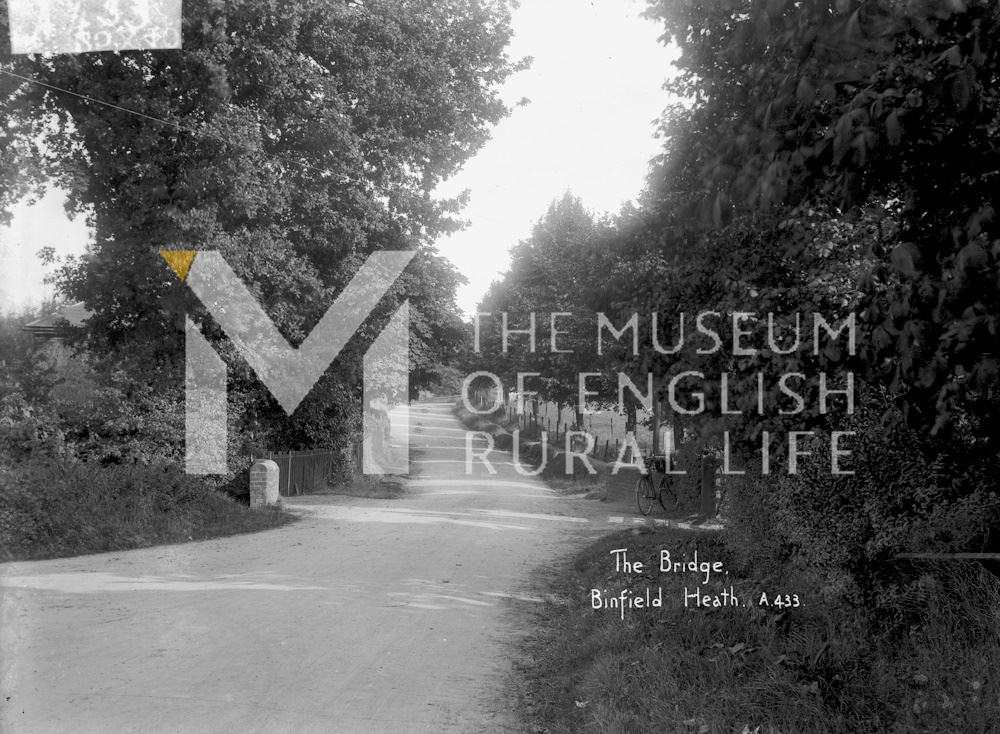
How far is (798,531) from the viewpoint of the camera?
6629 millimetres

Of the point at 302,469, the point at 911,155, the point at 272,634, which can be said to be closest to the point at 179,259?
the point at 302,469

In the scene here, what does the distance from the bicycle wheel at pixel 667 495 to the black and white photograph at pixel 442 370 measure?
0.09 metres

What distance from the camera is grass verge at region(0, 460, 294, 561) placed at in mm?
11186

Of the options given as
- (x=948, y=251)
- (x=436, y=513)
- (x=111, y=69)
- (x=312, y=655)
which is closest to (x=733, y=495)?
(x=312, y=655)

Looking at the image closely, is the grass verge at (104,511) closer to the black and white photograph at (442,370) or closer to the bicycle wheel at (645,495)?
the black and white photograph at (442,370)

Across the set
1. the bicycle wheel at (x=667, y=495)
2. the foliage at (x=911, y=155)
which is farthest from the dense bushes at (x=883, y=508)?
the bicycle wheel at (x=667, y=495)

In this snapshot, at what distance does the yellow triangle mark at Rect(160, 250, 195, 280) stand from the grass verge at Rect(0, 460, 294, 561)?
4064 mm

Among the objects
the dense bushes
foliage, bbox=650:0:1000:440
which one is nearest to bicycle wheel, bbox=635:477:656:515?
the dense bushes

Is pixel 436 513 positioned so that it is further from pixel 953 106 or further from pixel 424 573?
pixel 953 106

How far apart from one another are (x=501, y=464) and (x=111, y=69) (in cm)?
2265

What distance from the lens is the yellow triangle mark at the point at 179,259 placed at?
1623 cm

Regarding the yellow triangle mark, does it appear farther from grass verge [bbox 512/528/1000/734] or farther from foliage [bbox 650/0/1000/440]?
foliage [bbox 650/0/1000/440]

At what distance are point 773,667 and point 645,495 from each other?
13.2 m

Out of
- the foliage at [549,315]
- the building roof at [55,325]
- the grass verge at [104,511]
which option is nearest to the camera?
the grass verge at [104,511]
